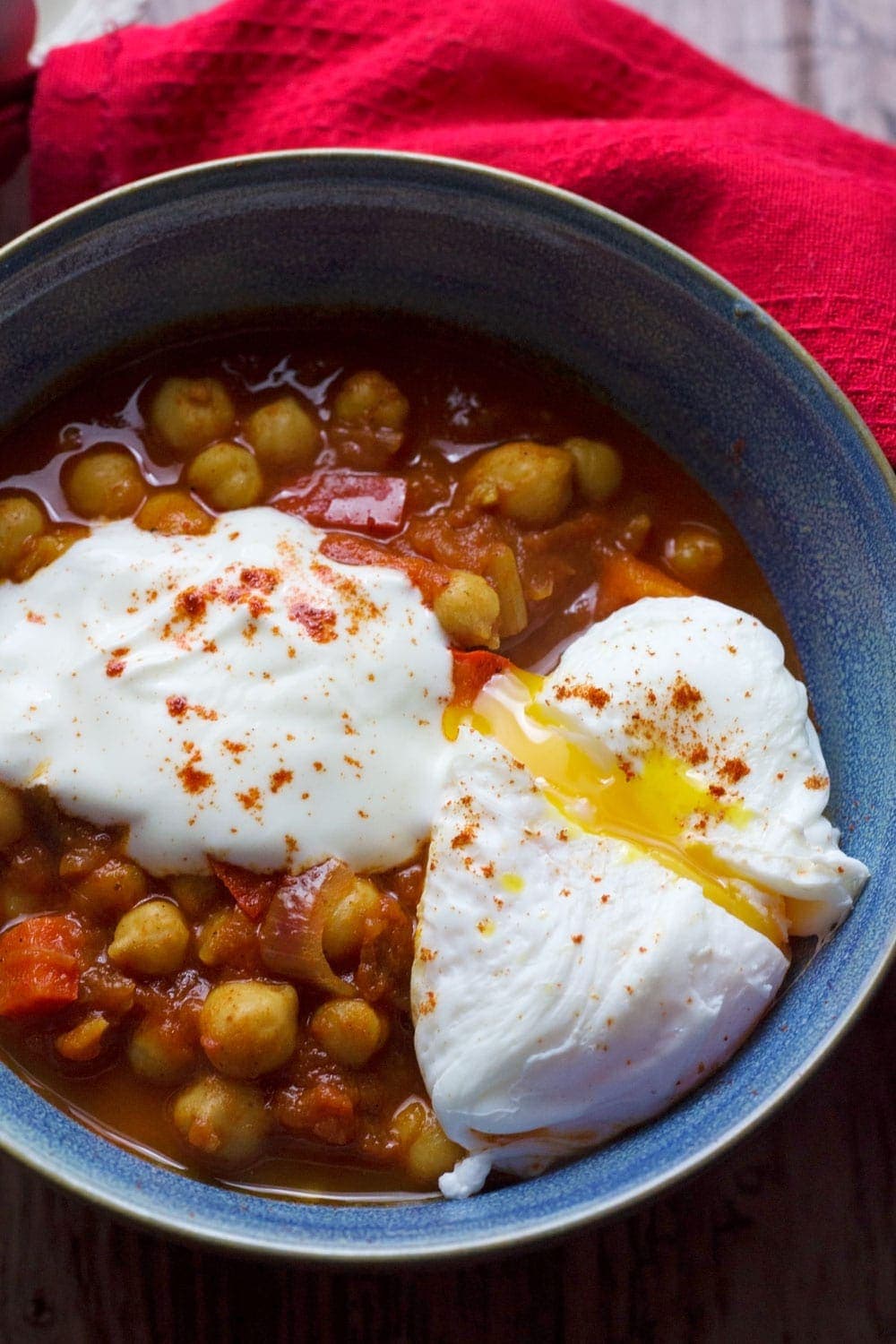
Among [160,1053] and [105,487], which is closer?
[160,1053]

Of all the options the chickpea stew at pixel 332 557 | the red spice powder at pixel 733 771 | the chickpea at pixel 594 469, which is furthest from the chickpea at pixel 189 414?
the red spice powder at pixel 733 771

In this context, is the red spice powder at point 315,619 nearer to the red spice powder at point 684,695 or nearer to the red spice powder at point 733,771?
the red spice powder at point 684,695

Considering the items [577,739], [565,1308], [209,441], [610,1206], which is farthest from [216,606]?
[565,1308]

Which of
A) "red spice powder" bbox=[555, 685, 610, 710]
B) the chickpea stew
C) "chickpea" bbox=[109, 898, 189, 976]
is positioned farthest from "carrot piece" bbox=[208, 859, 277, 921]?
"red spice powder" bbox=[555, 685, 610, 710]

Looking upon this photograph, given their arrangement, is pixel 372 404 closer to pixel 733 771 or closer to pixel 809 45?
pixel 733 771

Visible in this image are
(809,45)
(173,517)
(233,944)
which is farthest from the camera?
(809,45)

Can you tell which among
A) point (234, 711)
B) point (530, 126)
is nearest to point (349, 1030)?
point (234, 711)

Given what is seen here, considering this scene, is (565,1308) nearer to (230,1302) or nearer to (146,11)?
(230,1302)

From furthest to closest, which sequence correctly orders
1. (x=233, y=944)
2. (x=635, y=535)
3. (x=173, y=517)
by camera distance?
(x=635, y=535) < (x=173, y=517) < (x=233, y=944)

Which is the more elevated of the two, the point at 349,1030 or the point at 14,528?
the point at 14,528
